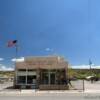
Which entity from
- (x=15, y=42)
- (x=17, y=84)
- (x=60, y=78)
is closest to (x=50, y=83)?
(x=60, y=78)

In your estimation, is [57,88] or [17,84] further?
[17,84]

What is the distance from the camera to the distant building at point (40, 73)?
4816cm

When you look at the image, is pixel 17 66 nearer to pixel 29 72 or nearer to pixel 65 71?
pixel 29 72

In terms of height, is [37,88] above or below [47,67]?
below

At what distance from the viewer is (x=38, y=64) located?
159ft

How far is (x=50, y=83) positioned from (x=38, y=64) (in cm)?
355

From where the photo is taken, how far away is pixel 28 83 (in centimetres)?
4834

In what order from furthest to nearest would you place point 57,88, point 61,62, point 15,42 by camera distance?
point 15,42 < point 61,62 < point 57,88

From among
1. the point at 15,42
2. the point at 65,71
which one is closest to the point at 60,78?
the point at 65,71

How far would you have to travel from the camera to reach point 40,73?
48.9 meters

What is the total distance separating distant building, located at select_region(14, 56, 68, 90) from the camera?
48156mm

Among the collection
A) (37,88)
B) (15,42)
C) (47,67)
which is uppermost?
(15,42)

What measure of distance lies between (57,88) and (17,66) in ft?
26.3

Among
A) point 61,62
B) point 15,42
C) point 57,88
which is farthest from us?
point 15,42
